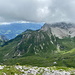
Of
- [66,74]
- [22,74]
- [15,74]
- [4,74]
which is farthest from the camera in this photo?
[66,74]

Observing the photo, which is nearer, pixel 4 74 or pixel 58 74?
pixel 4 74

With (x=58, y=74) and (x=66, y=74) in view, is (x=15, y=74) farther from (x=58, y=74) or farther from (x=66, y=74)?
(x=66, y=74)

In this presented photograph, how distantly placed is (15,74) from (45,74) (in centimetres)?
3497

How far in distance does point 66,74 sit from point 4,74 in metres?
64.3

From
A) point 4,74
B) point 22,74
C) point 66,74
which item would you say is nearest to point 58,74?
point 66,74

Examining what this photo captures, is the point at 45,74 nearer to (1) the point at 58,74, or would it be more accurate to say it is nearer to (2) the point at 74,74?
(1) the point at 58,74

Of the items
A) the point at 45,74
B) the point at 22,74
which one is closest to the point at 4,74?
the point at 22,74

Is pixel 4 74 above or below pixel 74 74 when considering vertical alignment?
above

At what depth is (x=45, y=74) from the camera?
15425cm

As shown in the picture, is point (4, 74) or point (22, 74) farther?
point (22, 74)

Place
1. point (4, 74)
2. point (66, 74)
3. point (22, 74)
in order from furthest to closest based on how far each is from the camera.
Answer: point (66, 74), point (22, 74), point (4, 74)

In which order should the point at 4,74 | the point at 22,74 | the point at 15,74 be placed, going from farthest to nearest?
the point at 22,74
the point at 15,74
the point at 4,74

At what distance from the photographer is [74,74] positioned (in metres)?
160

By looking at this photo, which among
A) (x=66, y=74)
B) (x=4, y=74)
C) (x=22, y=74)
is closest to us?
(x=4, y=74)
